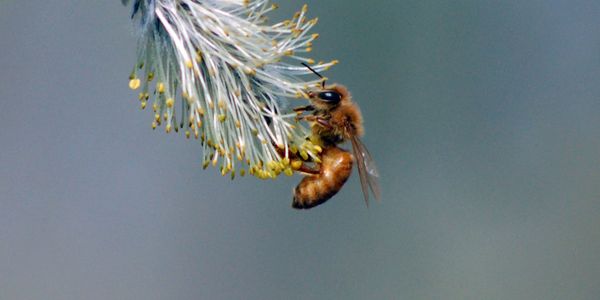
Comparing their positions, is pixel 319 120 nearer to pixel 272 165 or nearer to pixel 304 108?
pixel 304 108

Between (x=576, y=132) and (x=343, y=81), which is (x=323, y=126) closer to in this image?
(x=343, y=81)

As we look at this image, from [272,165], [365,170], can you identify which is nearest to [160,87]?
[272,165]

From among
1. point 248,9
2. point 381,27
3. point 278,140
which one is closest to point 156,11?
point 248,9

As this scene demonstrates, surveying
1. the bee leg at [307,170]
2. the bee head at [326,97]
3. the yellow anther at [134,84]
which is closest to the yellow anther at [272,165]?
the bee leg at [307,170]

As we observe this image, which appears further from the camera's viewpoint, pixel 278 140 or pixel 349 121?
pixel 349 121

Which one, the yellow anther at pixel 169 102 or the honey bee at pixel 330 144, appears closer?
the yellow anther at pixel 169 102

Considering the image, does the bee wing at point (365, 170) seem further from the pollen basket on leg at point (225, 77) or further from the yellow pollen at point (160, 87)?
the yellow pollen at point (160, 87)
